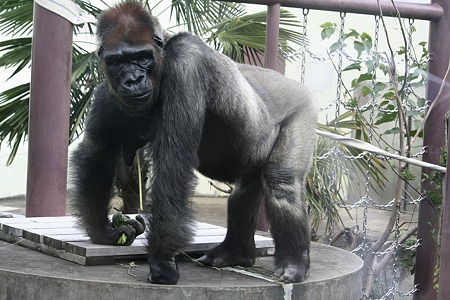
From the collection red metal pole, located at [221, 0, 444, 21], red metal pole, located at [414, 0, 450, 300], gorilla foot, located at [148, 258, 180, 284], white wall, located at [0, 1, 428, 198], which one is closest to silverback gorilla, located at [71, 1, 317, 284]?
gorilla foot, located at [148, 258, 180, 284]

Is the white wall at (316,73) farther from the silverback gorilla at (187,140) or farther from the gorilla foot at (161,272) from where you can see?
the gorilla foot at (161,272)

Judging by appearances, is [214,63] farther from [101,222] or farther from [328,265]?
[328,265]

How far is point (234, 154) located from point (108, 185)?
0.56 meters

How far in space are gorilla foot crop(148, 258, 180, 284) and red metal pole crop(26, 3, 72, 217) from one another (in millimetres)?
1479

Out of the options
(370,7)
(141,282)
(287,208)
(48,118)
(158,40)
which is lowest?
(141,282)

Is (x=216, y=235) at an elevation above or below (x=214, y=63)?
below

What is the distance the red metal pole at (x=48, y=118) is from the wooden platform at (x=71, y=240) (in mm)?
317

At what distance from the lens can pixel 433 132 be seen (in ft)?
15.0

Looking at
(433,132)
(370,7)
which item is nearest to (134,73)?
(370,7)

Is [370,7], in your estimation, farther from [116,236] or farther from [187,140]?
[116,236]

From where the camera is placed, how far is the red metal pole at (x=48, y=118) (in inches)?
159

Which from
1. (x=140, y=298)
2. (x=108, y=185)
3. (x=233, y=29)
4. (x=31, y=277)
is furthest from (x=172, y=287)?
(x=233, y=29)

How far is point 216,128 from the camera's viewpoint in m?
3.13

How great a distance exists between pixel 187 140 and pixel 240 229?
618 mm
